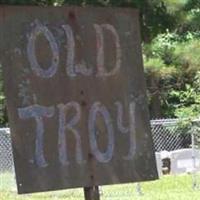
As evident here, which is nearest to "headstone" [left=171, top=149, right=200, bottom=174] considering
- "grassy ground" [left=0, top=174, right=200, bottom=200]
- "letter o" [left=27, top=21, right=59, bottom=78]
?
"grassy ground" [left=0, top=174, right=200, bottom=200]

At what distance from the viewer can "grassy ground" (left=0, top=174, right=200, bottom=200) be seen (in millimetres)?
11844

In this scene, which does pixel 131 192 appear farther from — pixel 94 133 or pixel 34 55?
pixel 34 55

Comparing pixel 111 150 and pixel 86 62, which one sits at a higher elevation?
pixel 86 62

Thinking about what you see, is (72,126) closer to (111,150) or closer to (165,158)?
(111,150)

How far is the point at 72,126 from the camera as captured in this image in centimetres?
354

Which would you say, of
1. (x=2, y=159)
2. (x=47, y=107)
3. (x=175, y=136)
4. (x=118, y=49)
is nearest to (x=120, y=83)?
(x=118, y=49)

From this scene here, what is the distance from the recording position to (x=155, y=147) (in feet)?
49.6

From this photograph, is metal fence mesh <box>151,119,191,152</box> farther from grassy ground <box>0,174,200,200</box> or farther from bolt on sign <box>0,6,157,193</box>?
bolt on sign <box>0,6,157,193</box>

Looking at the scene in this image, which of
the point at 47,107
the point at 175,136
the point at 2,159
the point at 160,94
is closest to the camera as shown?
the point at 47,107

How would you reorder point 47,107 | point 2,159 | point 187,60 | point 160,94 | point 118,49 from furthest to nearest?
point 160,94 < point 187,60 < point 2,159 < point 118,49 < point 47,107

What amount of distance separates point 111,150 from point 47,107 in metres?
0.40

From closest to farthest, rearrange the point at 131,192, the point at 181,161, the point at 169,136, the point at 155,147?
the point at 131,192 < the point at 155,147 < the point at 181,161 < the point at 169,136

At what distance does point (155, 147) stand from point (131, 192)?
2108 mm

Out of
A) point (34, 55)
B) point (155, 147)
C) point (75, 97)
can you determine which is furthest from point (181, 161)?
point (34, 55)
